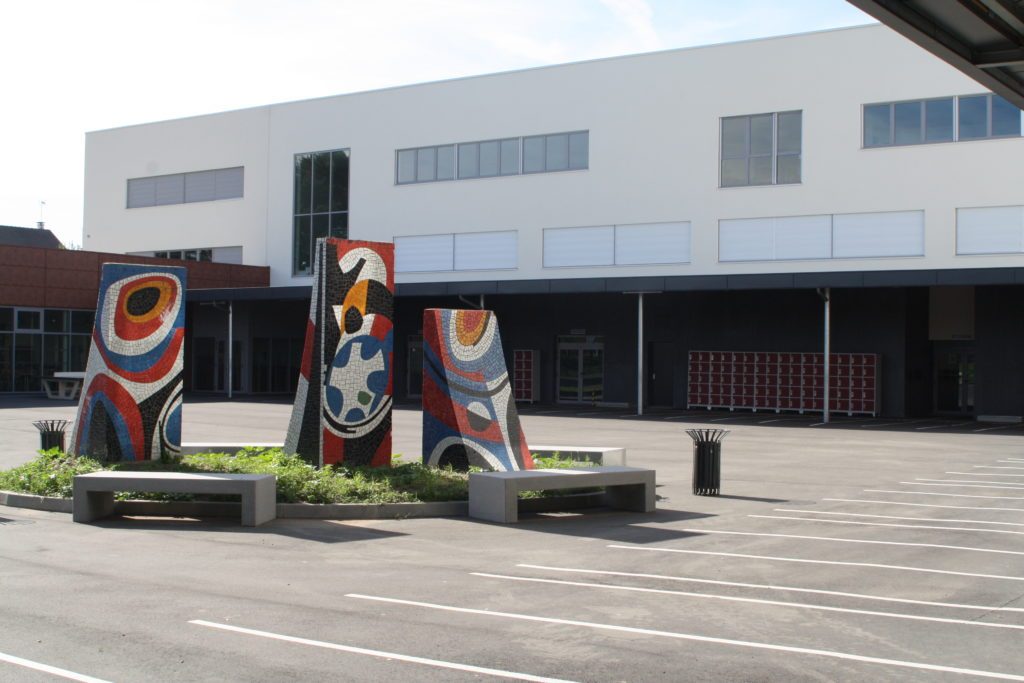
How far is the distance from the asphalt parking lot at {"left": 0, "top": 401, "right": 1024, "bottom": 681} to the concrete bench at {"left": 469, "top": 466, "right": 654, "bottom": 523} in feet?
1.24

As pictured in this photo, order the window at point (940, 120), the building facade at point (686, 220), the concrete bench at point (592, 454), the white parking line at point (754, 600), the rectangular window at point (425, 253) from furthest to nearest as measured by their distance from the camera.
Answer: the rectangular window at point (425, 253) < the building facade at point (686, 220) < the window at point (940, 120) < the concrete bench at point (592, 454) < the white parking line at point (754, 600)

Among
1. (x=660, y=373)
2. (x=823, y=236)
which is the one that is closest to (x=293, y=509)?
(x=823, y=236)

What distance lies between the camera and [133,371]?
52.4ft

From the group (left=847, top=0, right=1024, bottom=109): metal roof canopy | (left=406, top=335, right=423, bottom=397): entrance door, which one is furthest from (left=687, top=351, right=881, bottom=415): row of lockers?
(left=847, top=0, right=1024, bottom=109): metal roof canopy

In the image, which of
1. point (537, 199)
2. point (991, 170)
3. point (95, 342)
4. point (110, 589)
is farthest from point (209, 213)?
point (110, 589)

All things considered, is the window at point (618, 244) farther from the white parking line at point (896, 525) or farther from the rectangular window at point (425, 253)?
the white parking line at point (896, 525)

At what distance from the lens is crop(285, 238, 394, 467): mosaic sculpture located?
15.4 meters

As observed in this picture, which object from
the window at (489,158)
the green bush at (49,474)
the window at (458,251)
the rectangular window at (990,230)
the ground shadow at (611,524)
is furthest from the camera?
the window at (489,158)

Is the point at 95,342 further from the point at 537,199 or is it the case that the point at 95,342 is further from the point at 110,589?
the point at 537,199

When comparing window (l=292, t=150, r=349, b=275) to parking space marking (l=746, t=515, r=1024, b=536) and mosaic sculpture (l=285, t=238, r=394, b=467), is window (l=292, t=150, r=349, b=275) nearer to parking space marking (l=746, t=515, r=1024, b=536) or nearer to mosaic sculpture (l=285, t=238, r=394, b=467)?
mosaic sculpture (l=285, t=238, r=394, b=467)

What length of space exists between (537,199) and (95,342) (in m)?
26.8

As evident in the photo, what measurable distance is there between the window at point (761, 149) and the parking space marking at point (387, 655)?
103ft

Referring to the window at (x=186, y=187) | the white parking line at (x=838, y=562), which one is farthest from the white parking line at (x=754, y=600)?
the window at (x=186, y=187)

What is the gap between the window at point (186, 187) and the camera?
4991cm
